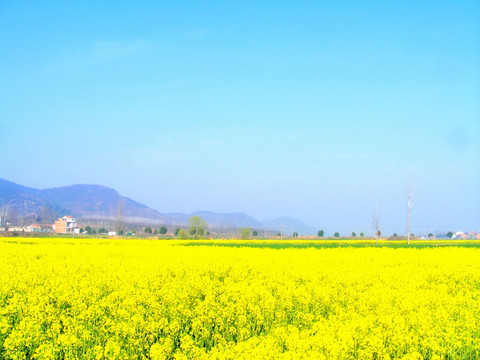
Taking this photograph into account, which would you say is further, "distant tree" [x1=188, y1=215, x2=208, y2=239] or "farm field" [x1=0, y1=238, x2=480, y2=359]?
"distant tree" [x1=188, y1=215, x2=208, y2=239]

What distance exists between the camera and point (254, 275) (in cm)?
1426

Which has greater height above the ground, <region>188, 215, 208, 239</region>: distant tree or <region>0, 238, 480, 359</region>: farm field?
<region>188, 215, 208, 239</region>: distant tree

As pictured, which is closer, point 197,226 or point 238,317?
Result: point 238,317

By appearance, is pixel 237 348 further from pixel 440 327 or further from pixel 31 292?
pixel 31 292

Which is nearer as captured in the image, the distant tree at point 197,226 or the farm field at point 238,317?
the farm field at point 238,317

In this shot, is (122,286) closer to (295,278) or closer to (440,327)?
(295,278)

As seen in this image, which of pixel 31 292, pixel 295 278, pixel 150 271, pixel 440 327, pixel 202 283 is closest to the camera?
pixel 440 327

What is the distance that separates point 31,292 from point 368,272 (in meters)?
9.95

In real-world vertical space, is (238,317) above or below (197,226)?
below

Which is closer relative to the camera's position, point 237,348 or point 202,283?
point 237,348

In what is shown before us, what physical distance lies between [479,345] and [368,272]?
784cm

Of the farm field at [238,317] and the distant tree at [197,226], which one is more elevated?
the distant tree at [197,226]

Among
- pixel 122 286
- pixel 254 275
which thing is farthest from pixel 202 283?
pixel 254 275

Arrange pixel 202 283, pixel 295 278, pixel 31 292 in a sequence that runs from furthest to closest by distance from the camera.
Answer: pixel 295 278 → pixel 202 283 → pixel 31 292
